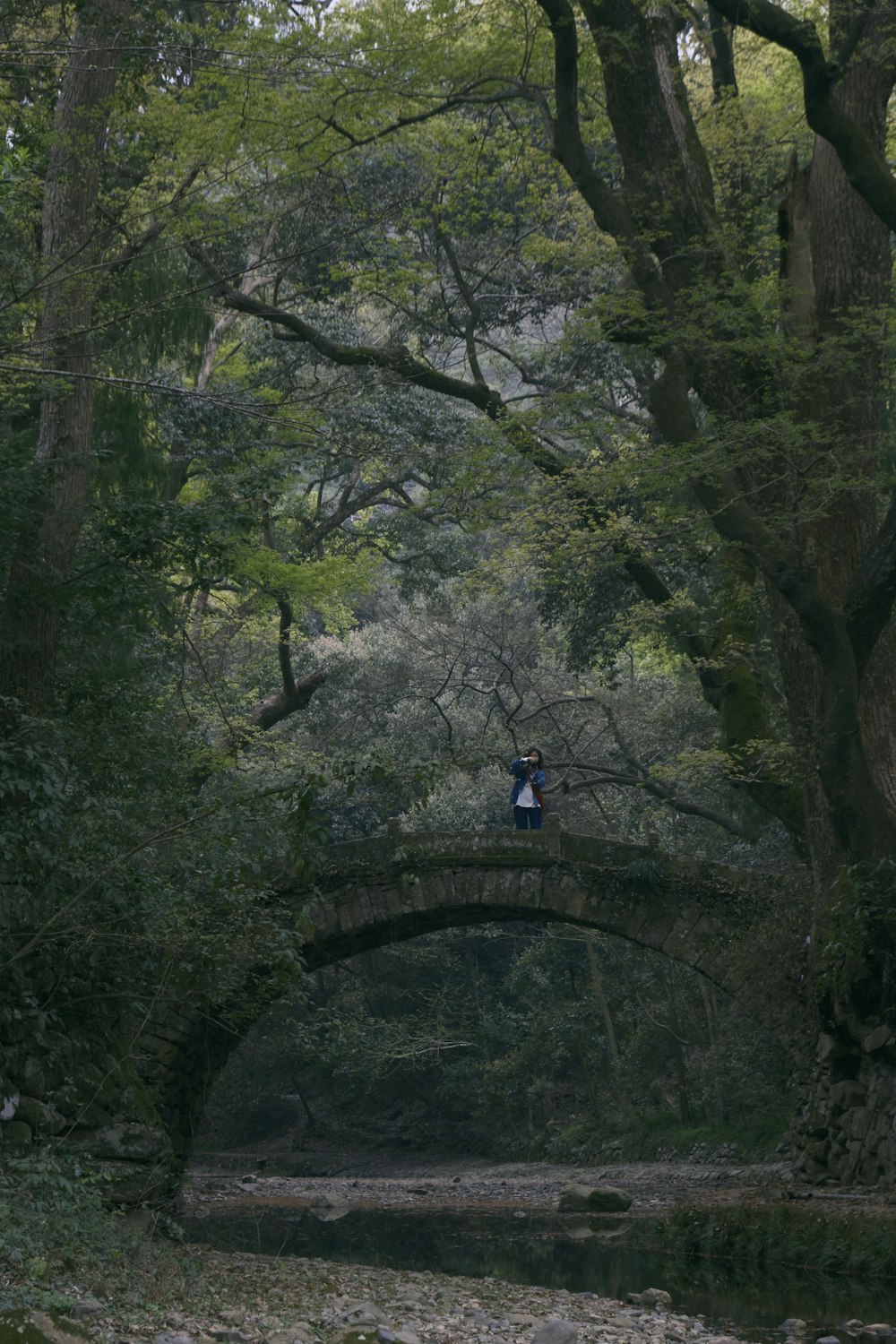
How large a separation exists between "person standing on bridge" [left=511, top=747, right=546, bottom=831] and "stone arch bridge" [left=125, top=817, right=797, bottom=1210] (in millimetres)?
319

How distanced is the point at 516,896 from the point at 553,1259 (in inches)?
165

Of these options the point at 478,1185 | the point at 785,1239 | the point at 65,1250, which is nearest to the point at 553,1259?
the point at 785,1239

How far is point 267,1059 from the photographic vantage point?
2569cm

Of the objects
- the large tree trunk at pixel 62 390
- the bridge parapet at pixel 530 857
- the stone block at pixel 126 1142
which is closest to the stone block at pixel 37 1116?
the stone block at pixel 126 1142

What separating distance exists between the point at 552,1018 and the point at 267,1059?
6894 millimetres

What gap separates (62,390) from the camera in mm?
9008

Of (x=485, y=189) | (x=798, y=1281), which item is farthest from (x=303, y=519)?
(x=798, y=1281)

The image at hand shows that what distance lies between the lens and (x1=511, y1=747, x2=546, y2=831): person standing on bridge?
45.2ft

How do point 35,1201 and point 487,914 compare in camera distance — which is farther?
point 487,914

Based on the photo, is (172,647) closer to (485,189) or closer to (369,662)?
(485,189)

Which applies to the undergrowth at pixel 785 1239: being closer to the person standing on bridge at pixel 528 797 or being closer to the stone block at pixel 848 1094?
the stone block at pixel 848 1094

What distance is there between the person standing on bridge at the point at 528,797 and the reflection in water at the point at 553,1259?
4.13 m

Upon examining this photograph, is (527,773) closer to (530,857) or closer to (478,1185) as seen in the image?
(530,857)

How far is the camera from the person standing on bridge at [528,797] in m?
13.8
